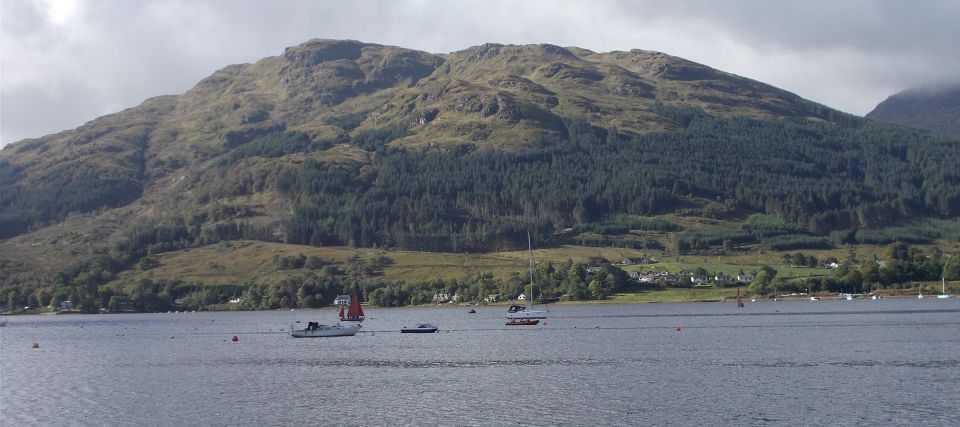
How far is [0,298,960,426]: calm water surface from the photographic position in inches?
2689

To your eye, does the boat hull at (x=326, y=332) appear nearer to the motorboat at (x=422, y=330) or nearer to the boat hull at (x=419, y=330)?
the boat hull at (x=419, y=330)

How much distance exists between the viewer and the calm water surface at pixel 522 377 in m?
68.3

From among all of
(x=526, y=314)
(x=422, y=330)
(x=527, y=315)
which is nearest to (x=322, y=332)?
(x=422, y=330)

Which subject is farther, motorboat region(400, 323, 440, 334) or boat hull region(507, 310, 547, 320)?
boat hull region(507, 310, 547, 320)

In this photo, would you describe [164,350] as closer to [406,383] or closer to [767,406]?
[406,383]

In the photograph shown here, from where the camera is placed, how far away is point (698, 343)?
119m

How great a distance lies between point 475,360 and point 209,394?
1233 inches

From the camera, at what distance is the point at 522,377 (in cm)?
8931

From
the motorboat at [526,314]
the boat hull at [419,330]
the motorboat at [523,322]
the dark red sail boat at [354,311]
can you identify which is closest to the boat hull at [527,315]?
the motorboat at [526,314]

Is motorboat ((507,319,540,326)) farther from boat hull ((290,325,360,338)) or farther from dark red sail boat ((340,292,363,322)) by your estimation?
boat hull ((290,325,360,338))

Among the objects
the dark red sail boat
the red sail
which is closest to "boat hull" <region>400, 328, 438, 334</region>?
the dark red sail boat

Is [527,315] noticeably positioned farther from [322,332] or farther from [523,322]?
[322,332]

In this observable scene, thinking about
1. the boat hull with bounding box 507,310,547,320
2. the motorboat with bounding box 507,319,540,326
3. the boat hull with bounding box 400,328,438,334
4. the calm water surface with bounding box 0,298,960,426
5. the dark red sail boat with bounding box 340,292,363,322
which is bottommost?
the calm water surface with bounding box 0,298,960,426

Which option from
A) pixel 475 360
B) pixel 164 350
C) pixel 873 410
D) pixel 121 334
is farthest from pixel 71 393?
pixel 121 334
